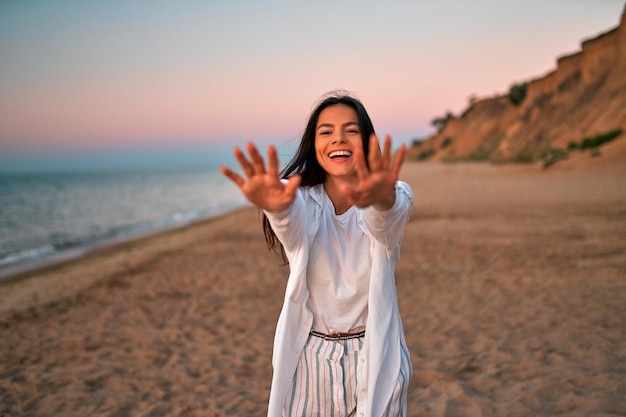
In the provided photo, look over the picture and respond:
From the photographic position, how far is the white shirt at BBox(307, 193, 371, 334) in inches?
72.5

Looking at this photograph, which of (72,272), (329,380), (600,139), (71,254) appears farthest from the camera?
(600,139)

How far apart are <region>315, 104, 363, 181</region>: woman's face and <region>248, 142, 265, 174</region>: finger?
44cm

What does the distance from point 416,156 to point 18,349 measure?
280ft

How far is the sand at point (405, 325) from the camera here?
3975 millimetres

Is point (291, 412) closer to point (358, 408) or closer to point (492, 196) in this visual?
point (358, 408)

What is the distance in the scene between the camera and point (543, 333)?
4.96 m

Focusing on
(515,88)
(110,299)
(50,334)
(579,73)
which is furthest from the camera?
(515,88)

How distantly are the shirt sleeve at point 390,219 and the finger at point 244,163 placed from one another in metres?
0.42

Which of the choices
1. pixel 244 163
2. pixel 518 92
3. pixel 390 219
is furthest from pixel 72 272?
pixel 518 92

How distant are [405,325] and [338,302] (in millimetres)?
4082

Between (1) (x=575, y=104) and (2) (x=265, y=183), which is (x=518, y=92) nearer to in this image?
(1) (x=575, y=104)

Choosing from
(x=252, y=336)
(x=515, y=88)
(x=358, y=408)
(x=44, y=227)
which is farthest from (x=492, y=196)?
(x=515, y=88)

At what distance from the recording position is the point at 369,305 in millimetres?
1746

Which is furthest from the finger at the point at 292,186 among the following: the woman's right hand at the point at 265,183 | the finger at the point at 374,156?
the finger at the point at 374,156
